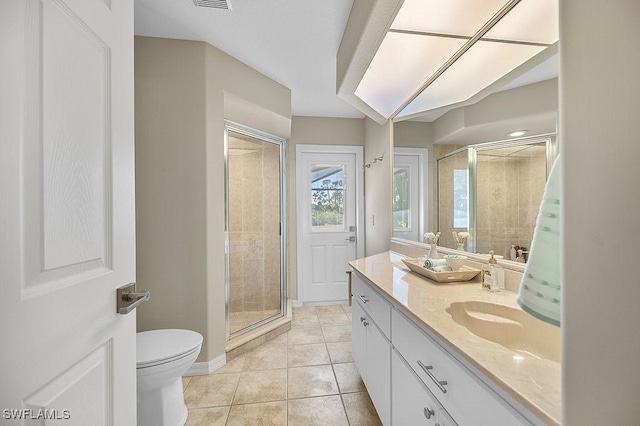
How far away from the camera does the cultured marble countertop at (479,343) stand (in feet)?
1.89

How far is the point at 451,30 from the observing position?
5.13 ft

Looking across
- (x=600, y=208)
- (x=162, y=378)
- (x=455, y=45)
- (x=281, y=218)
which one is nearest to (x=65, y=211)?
(x=600, y=208)

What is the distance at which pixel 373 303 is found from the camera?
5.35 ft

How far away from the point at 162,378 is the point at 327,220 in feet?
8.71

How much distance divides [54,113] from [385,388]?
5.26ft

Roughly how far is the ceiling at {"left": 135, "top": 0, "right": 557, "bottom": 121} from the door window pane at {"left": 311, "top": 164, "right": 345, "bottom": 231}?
139 centimetres

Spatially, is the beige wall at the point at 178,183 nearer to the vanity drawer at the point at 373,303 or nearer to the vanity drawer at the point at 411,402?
the vanity drawer at the point at 373,303

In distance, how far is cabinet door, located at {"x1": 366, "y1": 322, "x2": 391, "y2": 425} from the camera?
136cm

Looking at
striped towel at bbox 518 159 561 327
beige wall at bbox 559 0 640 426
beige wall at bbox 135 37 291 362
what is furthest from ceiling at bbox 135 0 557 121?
beige wall at bbox 559 0 640 426

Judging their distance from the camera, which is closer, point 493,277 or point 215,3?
point 493,277

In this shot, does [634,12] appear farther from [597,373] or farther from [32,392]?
[32,392]

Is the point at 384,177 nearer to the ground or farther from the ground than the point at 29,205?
farther from the ground

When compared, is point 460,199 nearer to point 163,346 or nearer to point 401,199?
point 401,199

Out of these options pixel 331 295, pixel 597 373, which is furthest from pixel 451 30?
pixel 331 295
